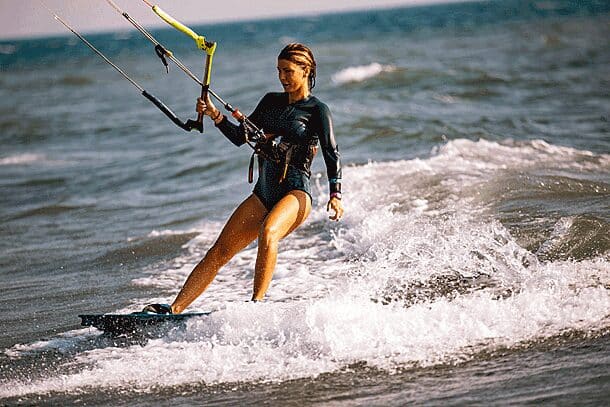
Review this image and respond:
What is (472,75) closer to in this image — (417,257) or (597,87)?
(597,87)

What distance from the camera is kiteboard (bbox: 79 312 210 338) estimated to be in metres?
6.12

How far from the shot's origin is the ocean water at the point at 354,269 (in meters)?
5.26

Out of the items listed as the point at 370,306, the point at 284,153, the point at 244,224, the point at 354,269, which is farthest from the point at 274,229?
Result: the point at 354,269

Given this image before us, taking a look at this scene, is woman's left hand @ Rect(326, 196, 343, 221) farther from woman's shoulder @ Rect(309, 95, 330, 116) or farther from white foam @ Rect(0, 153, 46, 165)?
white foam @ Rect(0, 153, 46, 165)

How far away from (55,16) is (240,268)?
294 cm

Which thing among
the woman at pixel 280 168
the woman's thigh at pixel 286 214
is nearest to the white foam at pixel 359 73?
the woman at pixel 280 168

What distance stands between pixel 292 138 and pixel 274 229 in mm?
620

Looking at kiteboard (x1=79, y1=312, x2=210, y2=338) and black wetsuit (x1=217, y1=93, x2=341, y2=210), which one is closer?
black wetsuit (x1=217, y1=93, x2=341, y2=210)

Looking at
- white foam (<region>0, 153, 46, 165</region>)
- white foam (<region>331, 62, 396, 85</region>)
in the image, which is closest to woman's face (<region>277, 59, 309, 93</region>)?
white foam (<region>0, 153, 46, 165</region>)

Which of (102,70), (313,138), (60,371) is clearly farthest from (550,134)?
(102,70)

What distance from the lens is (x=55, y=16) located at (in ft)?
21.1

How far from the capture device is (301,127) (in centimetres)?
604

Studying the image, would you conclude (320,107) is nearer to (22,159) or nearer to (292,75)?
(292,75)

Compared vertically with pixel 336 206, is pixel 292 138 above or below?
above
